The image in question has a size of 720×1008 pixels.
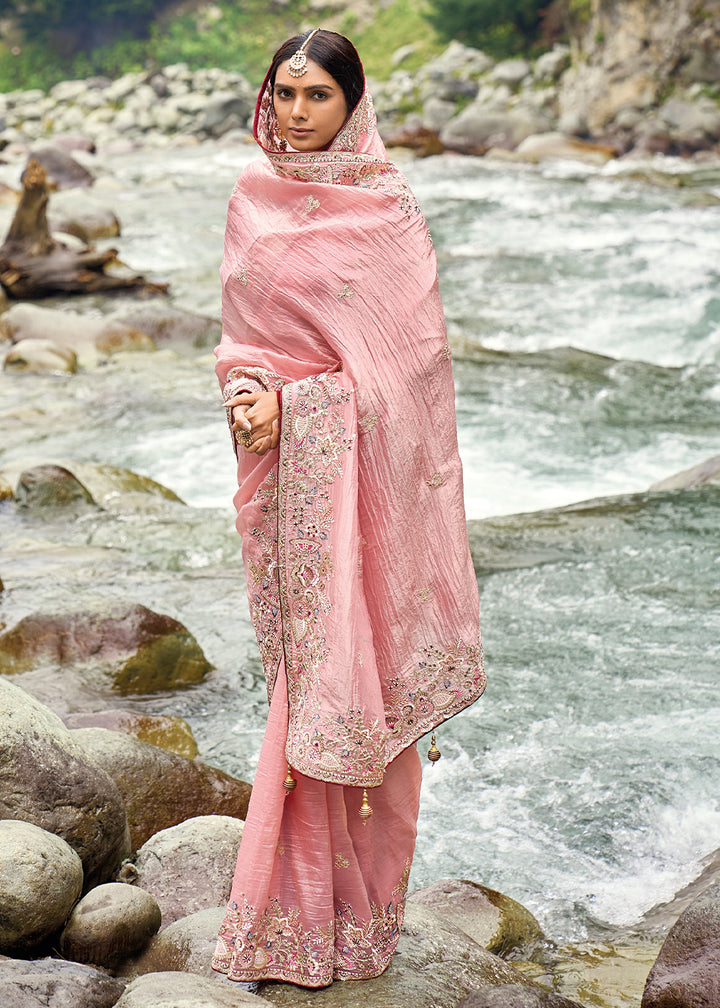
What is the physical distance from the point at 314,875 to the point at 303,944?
0.61 ft

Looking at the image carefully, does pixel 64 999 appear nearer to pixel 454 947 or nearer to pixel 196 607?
pixel 454 947

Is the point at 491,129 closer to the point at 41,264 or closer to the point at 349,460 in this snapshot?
the point at 41,264

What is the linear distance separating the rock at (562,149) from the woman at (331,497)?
61.6ft

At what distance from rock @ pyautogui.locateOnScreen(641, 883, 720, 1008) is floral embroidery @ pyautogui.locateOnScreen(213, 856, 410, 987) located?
2.10 ft

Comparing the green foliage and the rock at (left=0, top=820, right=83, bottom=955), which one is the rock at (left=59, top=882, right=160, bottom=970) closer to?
the rock at (left=0, top=820, right=83, bottom=955)

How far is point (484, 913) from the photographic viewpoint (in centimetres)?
340

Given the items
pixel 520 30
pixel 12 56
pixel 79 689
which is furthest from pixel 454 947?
pixel 12 56

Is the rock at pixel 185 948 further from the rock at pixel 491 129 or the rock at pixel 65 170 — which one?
the rock at pixel 491 129

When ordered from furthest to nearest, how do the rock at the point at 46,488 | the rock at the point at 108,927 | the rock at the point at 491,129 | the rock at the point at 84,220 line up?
the rock at the point at 491,129, the rock at the point at 84,220, the rock at the point at 46,488, the rock at the point at 108,927

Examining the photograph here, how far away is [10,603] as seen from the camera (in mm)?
5504

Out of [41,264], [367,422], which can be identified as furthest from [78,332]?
[367,422]

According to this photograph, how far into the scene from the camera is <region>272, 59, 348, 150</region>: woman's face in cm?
251

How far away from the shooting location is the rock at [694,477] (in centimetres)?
666

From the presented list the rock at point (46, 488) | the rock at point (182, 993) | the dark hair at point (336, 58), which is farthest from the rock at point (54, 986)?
the rock at point (46, 488)
